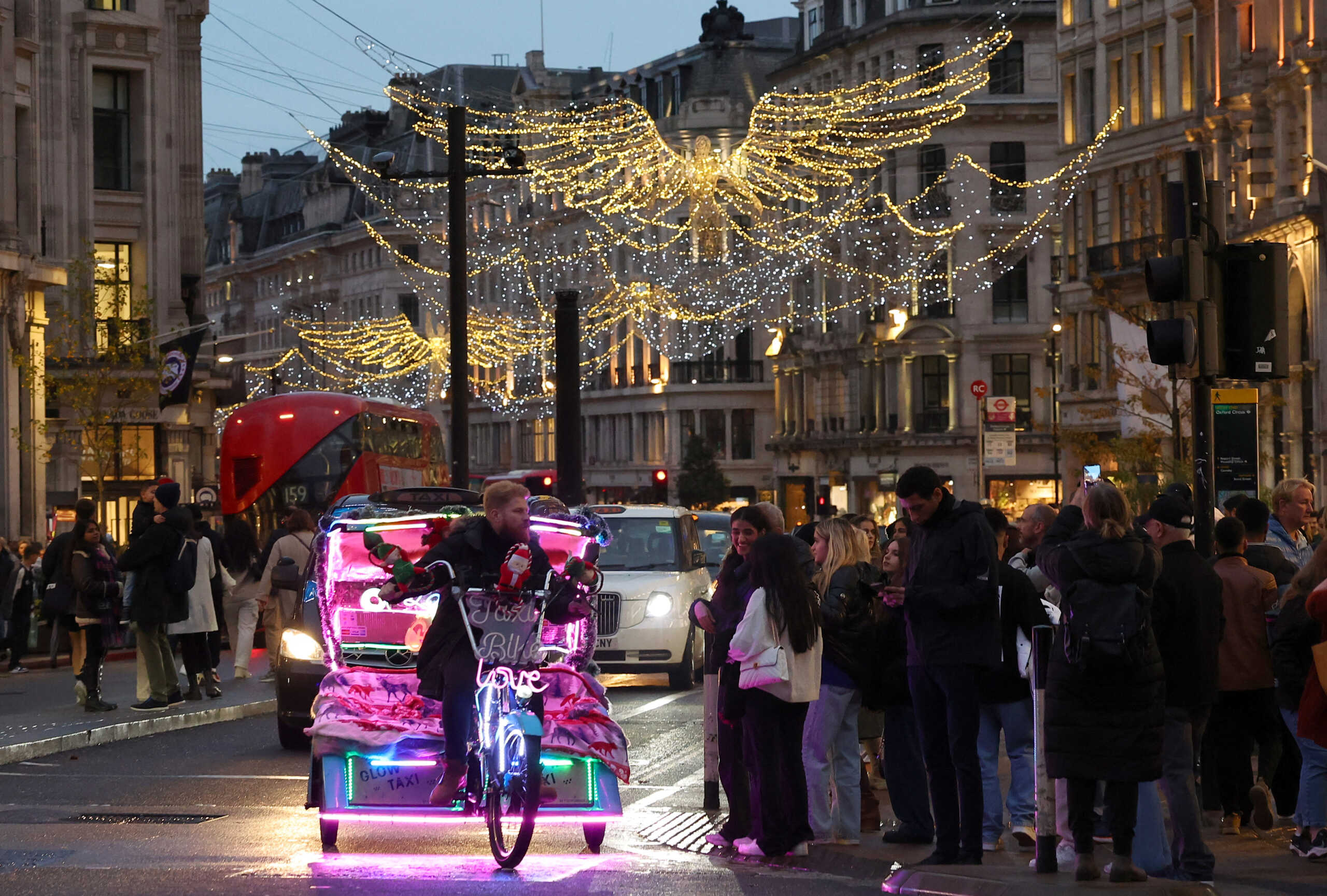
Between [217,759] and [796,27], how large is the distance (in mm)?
95826

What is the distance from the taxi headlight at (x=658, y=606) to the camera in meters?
22.8

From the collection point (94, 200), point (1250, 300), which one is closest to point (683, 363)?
point (94, 200)

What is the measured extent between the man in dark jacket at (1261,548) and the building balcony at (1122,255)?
4048cm

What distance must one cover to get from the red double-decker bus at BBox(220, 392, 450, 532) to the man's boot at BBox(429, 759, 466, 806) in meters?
25.4

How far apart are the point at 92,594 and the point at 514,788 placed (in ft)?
32.5

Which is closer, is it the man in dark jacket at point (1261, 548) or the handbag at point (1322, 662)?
the handbag at point (1322, 662)

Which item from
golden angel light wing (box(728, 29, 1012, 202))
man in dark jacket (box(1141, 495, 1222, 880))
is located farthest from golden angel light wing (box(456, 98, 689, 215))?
man in dark jacket (box(1141, 495, 1222, 880))

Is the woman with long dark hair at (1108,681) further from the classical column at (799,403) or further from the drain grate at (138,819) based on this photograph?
the classical column at (799,403)

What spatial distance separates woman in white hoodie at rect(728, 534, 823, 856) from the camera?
1105 centimetres

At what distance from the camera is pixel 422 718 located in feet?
39.2

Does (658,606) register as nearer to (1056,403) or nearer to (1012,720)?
(1012,720)

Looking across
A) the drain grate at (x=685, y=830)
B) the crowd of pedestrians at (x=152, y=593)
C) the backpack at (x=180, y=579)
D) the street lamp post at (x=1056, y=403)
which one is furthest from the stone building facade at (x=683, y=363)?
the drain grate at (x=685, y=830)

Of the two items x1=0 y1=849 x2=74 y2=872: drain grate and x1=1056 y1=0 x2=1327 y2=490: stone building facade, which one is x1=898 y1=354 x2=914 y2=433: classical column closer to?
x1=1056 y1=0 x2=1327 y2=490: stone building facade

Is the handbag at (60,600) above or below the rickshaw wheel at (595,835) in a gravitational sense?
above
